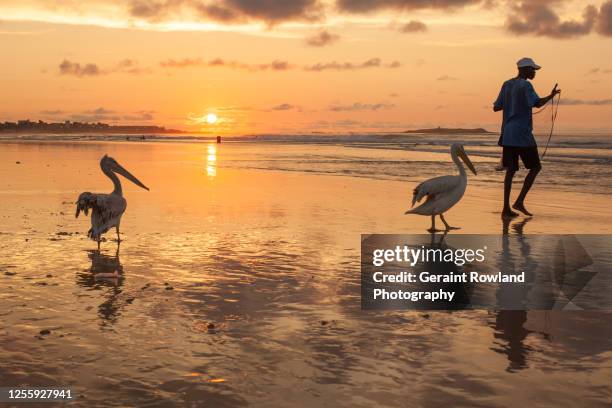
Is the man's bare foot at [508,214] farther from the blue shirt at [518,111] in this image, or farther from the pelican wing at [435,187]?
the pelican wing at [435,187]

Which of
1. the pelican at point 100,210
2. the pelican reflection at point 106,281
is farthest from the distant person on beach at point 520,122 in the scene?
the pelican reflection at point 106,281

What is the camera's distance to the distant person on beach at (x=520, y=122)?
463 inches

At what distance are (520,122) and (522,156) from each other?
1.98 feet

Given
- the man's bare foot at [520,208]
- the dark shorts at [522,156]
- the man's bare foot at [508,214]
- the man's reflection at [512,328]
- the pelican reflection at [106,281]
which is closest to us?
the man's reflection at [512,328]

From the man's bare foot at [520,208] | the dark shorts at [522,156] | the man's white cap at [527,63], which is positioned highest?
the man's white cap at [527,63]

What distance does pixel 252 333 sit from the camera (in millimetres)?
4910

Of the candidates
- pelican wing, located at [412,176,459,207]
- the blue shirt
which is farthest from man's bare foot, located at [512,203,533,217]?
pelican wing, located at [412,176,459,207]

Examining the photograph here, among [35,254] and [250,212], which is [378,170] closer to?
[250,212]

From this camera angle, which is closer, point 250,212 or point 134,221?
point 134,221

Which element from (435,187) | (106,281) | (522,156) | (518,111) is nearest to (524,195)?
(522,156)

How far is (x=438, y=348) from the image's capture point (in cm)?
458

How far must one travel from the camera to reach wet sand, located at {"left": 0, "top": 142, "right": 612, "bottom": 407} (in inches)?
152

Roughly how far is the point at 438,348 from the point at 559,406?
108 centimetres

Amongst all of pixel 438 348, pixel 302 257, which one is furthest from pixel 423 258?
pixel 438 348
